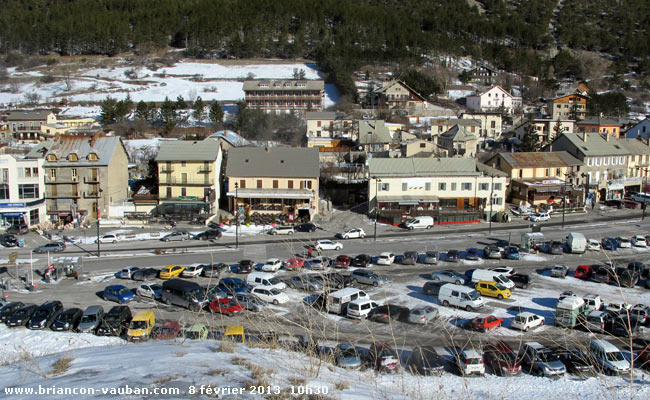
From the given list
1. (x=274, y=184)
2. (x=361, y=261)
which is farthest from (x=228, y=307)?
(x=274, y=184)

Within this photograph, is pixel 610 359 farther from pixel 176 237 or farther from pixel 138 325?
pixel 176 237

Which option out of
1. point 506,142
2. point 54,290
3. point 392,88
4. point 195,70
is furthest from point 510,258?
point 195,70

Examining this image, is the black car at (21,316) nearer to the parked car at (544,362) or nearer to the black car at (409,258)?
the black car at (409,258)

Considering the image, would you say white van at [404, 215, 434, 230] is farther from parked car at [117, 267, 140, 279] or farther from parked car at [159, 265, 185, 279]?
parked car at [117, 267, 140, 279]

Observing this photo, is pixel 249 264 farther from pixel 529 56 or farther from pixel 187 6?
pixel 187 6

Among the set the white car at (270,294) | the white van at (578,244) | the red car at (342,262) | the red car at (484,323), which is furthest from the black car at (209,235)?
the white van at (578,244)

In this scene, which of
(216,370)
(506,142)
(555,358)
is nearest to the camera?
(216,370)
